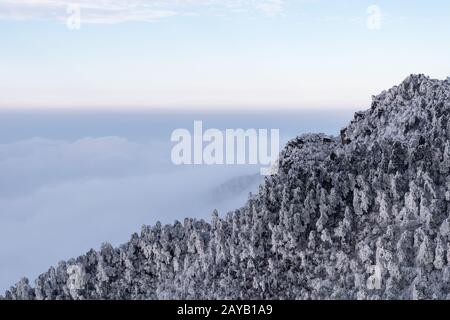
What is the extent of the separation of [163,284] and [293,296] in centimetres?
2428

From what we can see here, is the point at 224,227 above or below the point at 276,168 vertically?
below

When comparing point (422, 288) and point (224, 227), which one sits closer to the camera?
point (422, 288)

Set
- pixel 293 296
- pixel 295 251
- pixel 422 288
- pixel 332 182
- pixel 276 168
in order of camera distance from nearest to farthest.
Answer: pixel 422 288
pixel 293 296
pixel 295 251
pixel 332 182
pixel 276 168

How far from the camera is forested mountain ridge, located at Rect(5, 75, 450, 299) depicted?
85375mm

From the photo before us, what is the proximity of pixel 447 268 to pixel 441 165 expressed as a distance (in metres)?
22.0

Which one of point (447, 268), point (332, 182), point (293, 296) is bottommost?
point (293, 296)

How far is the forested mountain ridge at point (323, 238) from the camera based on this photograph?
85375mm

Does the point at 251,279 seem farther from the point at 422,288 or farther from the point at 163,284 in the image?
the point at 422,288

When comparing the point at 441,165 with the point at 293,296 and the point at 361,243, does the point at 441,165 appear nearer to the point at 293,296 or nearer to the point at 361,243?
the point at 361,243

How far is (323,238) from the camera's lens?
93125 millimetres
